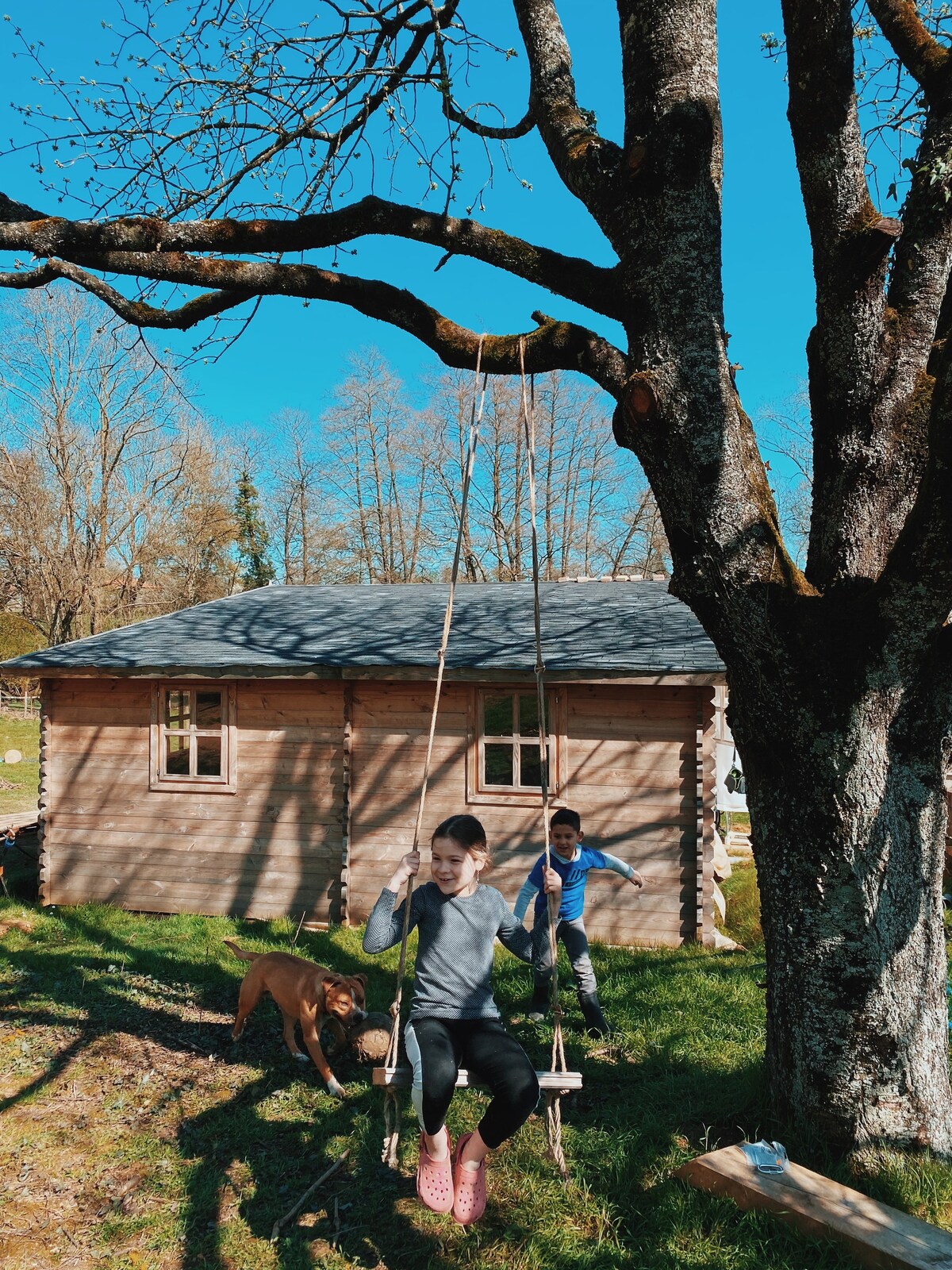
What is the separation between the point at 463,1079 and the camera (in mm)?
3236

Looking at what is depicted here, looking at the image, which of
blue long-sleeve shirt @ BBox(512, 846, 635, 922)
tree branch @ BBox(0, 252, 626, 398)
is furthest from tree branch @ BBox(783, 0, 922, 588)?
blue long-sleeve shirt @ BBox(512, 846, 635, 922)

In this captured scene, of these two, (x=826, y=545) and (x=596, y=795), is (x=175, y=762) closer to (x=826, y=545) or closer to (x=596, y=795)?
(x=596, y=795)

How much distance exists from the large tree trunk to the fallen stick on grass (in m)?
2.24

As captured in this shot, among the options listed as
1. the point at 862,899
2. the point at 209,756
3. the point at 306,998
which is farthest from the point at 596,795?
the point at 209,756

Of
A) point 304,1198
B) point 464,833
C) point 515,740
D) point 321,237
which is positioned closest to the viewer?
point 464,833

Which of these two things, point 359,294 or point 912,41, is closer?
→ point 359,294

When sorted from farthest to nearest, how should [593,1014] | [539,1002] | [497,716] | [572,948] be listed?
[497,716], [539,1002], [572,948], [593,1014]

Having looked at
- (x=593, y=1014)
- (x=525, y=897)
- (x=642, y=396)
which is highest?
(x=642, y=396)

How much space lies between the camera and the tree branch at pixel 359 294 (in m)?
4.05

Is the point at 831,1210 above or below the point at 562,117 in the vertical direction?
below

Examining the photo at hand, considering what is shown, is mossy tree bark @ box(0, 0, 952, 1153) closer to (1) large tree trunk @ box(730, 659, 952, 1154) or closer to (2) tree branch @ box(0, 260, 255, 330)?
(1) large tree trunk @ box(730, 659, 952, 1154)

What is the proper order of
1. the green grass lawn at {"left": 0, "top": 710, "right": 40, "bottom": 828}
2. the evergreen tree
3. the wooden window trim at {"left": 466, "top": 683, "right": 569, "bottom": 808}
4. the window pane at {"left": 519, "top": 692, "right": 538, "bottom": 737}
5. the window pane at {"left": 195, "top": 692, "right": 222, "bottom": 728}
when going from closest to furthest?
the wooden window trim at {"left": 466, "top": 683, "right": 569, "bottom": 808}
the window pane at {"left": 519, "top": 692, "right": 538, "bottom": 737}
the window pane at {"left": 195, "top": 692, "right": 222, "bottom": 728}
the green grass lawn at {"left": 0, "top": 710, "right": 40, "bottom": 828}
the evergreen tree

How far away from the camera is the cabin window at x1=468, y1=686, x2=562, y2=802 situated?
28.3 ft

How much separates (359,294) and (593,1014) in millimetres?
4660
